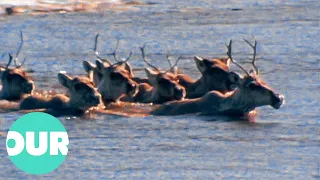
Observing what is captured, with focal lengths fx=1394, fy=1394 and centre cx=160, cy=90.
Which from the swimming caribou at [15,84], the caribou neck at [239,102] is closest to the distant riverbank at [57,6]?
the swimming caribou at [15,84]

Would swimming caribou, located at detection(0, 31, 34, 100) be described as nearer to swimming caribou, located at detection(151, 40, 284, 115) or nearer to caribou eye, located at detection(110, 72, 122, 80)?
caribou eye, located at detection(110, 72, 122, 80)

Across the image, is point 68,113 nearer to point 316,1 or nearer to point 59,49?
point 59,49

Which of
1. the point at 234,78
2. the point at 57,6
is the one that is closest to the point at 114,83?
the point at 234,78

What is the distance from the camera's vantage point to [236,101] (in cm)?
1691

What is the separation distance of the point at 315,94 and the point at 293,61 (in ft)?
10.6

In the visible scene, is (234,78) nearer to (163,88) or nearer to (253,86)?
(253,86)

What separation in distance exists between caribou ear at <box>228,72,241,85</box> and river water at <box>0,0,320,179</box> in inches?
19.9

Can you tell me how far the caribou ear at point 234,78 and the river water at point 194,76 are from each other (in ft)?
1.66

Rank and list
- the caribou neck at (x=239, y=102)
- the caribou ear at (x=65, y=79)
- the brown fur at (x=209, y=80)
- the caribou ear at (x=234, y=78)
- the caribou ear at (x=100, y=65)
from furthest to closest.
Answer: the brown fur at (x=209, y=80)
the caribou ear at (x=100, y=65)
the caribou ear at (x=65, y=79)
the caribou ear at (x=234, y=78)
the caribou neck at (x=239, y=102)

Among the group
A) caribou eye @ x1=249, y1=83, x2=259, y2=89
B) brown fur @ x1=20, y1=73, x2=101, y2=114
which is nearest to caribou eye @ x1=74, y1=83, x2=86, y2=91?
brown fur @ x1=20, y1=73, x2=101, y2=114

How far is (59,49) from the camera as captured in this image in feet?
76.6

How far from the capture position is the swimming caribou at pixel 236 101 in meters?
Result: 16.6

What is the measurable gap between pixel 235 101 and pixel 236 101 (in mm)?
19

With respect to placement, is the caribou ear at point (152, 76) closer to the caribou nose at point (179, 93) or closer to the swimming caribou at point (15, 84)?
the caribou nose at point (179, 93)
